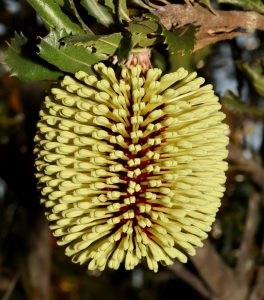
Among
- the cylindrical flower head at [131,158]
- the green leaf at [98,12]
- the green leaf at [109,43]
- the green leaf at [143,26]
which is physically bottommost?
the cylindrical flower head at [131,158]

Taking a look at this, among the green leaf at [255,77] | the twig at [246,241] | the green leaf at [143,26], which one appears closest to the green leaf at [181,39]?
the green leaf at [143,26]

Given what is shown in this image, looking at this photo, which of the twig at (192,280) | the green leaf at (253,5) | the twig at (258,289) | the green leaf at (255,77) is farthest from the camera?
the twig at (258,289)

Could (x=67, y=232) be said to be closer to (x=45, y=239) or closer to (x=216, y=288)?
(x=216, y=288)

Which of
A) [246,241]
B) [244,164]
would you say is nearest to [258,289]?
[246,241]

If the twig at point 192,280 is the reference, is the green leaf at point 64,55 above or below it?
above

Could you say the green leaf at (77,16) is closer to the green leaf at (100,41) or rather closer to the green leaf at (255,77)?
the green leaf at (100,41)

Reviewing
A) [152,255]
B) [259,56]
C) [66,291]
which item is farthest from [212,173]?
[66,291]

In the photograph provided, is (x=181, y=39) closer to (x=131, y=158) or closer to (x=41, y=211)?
(x=131, y=158)
